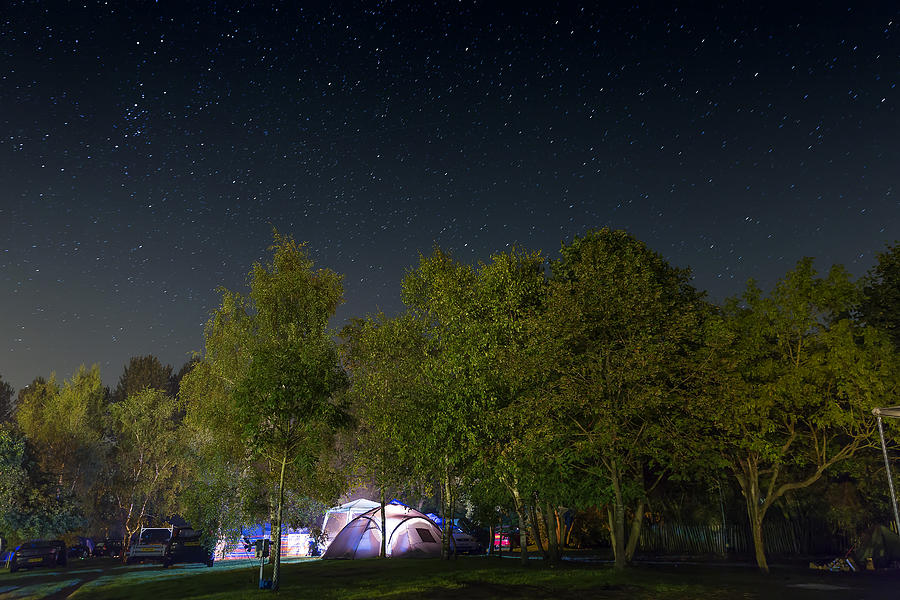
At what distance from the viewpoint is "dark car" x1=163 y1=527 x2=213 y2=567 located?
122 ft

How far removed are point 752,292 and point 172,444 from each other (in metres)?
52.5

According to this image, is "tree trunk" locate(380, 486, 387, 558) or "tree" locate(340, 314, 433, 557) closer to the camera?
"tree" locate(340, 314, 433, 557)

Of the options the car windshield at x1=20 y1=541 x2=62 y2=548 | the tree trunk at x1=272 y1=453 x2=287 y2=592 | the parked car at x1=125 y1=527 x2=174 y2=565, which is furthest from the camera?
the parked car at x1=125 y1=527 x2=174 y2=565

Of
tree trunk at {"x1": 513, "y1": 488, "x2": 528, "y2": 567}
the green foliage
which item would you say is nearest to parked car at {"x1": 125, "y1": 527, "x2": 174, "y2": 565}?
the green foliage

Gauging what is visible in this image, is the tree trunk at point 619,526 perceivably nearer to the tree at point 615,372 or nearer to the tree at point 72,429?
the tree at point 615,372

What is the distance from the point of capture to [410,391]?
101ft

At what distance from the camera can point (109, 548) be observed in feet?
167

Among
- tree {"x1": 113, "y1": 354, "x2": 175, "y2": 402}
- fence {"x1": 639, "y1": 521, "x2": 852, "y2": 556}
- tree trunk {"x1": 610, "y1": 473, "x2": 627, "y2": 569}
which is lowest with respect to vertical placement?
fence {"x1": 639, "y1": 521, "x2": 852, "y2": 556}

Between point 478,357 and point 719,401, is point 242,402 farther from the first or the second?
point 719,401

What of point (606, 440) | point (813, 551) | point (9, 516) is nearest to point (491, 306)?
point (606, 440)

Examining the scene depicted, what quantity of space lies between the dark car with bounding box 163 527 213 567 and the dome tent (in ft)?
26.3

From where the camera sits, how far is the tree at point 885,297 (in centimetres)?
2939

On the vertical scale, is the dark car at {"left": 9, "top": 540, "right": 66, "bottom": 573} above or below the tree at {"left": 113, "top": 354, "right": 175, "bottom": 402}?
below

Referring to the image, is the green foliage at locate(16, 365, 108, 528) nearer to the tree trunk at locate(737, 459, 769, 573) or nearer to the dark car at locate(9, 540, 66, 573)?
the dark car at locate(9, 540, 66, 573)
